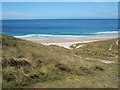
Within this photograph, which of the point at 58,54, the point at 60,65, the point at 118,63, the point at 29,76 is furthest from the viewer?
the point at 118,63

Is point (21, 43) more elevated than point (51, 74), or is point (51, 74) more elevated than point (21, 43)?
point (21, 43)

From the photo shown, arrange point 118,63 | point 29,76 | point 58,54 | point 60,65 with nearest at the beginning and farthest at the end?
point 29,76, point 60,65, point 58,54, point 118,63

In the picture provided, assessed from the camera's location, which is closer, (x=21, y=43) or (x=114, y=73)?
(x=114, y=73)

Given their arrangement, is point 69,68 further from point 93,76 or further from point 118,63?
point 118,63

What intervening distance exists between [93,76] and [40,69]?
11.8ft

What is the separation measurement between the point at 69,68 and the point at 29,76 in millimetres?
2916

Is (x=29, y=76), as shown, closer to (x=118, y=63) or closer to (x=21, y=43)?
(x=21, y=43)

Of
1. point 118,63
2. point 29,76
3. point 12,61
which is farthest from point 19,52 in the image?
point 118,63

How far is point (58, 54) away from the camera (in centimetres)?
2142

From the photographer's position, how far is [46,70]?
18.7m

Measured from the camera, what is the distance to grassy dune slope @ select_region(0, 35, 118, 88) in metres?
17.7

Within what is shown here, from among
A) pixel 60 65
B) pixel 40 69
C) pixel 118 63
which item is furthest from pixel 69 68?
pixel 118 63

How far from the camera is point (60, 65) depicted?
1922 centimetres

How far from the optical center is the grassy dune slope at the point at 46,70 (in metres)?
17.7
